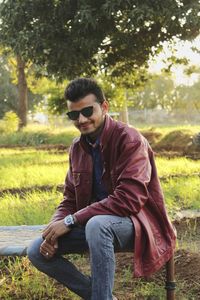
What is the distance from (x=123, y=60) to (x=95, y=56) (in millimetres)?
1286

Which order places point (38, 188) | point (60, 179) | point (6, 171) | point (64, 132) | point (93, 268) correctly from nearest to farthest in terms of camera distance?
point (93, 268)
point (38, 188)
point (60, 179)
point (6, 171)
point (64, 132)

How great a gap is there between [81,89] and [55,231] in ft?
2.58

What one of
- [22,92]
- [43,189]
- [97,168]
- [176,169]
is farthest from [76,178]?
[22,92]

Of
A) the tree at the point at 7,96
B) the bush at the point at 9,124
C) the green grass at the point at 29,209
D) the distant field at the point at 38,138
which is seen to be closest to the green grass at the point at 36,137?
the distant field at the point at 38,138

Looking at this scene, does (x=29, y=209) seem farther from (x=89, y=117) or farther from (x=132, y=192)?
(x=132, y=192)

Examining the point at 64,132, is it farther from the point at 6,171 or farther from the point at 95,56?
the point at 6,171

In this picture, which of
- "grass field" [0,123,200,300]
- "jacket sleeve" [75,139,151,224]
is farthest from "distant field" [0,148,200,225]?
"jacket sleeve" [75,139,151,224]

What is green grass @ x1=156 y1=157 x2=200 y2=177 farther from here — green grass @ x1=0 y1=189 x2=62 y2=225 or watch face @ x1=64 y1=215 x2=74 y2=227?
watch face @ x1=64 y1=215 x2=74 y2=227

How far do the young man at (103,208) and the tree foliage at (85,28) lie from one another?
304 inches

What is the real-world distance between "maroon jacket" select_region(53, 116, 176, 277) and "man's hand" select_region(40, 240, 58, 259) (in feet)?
0.75

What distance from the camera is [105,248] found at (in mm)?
2689

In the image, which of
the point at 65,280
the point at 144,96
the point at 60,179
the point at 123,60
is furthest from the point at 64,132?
the point at 144,96

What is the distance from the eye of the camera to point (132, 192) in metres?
2.80

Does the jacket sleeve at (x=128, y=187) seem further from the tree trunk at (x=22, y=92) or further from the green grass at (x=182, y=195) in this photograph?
the tree trunk at (x=22, y=92)
